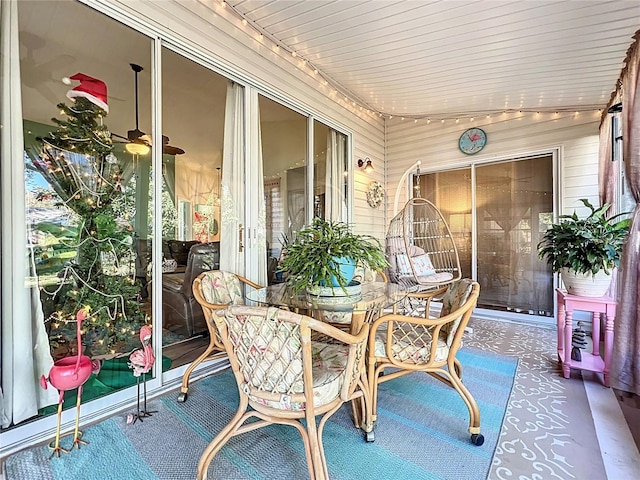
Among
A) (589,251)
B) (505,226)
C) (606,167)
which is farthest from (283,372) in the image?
(505,226)

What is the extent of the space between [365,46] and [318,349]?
2.90 m

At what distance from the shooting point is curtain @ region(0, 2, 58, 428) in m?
1.69

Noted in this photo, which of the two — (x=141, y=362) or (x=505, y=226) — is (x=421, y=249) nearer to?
(x=505, y=226)

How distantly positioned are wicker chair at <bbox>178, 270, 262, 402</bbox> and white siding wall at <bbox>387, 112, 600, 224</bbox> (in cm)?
374

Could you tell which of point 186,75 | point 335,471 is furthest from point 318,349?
point 186,75

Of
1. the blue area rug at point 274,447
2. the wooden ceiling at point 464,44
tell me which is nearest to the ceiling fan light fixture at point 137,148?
the wooden ceiling at point 464,44

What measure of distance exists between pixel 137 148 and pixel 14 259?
1142mm

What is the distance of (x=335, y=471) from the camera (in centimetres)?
150

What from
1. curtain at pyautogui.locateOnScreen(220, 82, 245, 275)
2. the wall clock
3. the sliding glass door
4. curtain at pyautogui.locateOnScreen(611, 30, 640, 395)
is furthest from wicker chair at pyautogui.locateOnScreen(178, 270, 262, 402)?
the sliding glass door

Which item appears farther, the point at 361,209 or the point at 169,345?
the point at 361,209

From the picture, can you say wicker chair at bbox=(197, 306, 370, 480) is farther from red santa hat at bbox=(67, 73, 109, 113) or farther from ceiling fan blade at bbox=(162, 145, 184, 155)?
ceiling fan blade at bbox=(162, 145, 184, 155)

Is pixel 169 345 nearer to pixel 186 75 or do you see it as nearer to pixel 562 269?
pixel 186 75

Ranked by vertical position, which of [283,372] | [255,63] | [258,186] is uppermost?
[255,63]

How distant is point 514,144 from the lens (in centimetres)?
439
